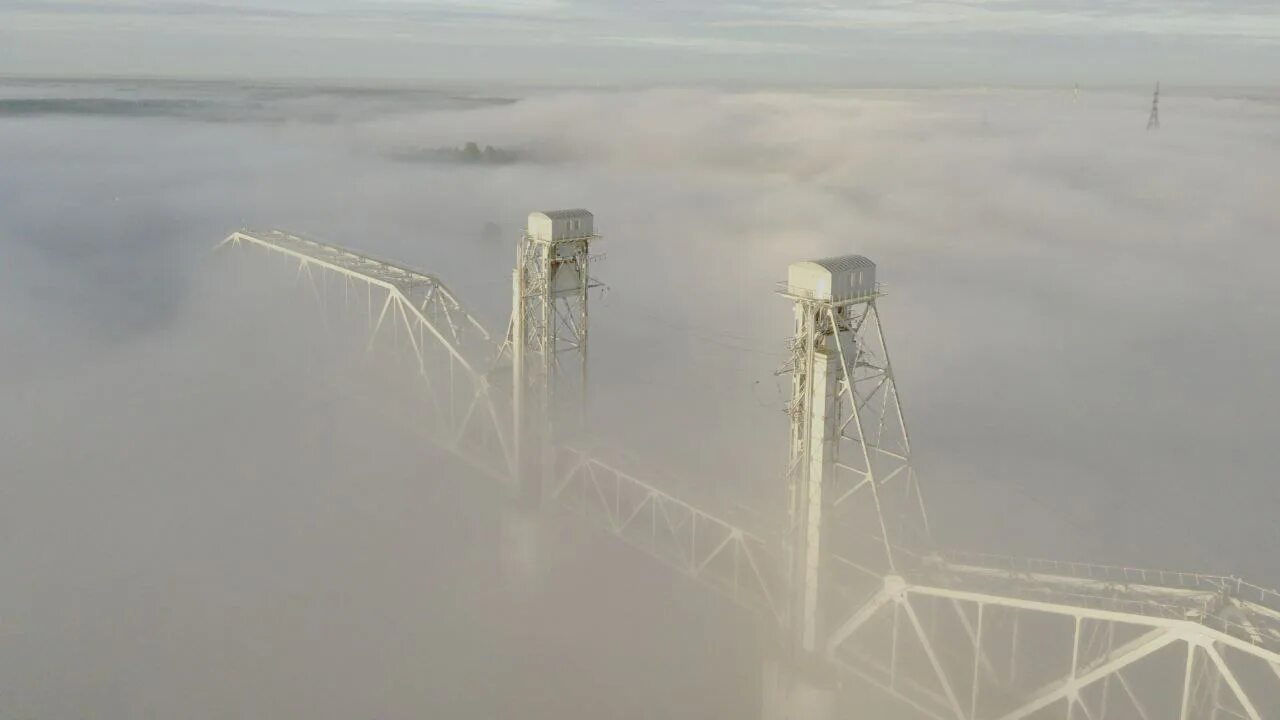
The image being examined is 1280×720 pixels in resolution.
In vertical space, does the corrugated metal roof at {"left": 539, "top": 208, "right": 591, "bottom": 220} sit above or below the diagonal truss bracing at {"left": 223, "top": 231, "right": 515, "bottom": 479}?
above

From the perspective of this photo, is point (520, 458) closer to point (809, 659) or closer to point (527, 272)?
point (527, 272)

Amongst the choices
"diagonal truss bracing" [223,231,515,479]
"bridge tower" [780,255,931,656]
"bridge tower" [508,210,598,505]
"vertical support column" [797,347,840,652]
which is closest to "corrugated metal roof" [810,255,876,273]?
"bridge tower" [780,255,931,656]

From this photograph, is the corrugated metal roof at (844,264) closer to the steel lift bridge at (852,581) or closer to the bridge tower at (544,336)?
the steel lift bridge at (852,581)

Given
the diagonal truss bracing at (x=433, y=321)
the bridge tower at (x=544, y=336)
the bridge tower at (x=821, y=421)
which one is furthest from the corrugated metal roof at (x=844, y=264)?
the diagonal truss bracing at (x=433, y=321)

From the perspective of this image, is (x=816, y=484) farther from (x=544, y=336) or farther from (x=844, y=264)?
(x=544, y=336)

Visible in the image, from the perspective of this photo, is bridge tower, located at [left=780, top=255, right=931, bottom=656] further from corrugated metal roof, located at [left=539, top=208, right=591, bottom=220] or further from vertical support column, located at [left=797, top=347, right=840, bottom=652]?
corrugated metal roof, located at [left=539, top=208, right=591, bottom=220]

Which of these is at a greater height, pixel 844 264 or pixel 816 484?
pixel 844 264

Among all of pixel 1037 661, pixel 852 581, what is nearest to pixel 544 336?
pixel 852 581
